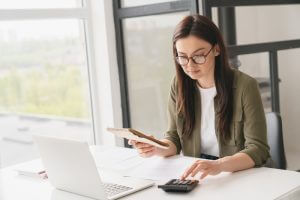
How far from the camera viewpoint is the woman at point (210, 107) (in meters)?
1.83

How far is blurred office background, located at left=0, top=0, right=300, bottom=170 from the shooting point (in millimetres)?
2814

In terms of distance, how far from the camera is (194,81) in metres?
2.07

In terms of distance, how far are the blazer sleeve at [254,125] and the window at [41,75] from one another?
5.12 ft

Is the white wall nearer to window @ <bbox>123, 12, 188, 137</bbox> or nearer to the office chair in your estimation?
window @ <bbox>123, 12, 188, 137</bbox>

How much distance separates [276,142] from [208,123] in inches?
12.7

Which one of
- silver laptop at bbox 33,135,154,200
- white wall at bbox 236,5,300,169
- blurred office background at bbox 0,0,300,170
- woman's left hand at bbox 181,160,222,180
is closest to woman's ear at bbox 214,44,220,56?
woman's left hand at bbox 181,160,222,180

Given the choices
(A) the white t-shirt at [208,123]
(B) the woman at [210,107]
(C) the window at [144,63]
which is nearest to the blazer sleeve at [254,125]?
(B) the woman at [210,107]

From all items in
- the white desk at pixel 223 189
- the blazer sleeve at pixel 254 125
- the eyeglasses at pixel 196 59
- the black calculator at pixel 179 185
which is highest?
the eyeglasses at pixel 196 59

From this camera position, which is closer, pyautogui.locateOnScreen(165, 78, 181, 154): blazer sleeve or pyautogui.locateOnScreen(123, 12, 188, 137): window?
pyautogui.locateOnScreen(165, 78, 181, 154): blazer sleeve

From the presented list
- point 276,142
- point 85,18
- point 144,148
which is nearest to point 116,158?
point 144,148

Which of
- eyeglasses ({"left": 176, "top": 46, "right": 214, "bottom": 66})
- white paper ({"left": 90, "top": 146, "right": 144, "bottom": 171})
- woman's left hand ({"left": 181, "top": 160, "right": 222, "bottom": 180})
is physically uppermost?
eyeglasses ({"left": 176, "top": 46, "right": 214, "bottom": 66})

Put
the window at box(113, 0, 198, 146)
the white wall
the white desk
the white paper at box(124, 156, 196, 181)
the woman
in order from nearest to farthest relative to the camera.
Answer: the white desk, the white paper at box(124, 156, 196, 181), the woman, the window at box(113, 0, 198, 146), the white wall

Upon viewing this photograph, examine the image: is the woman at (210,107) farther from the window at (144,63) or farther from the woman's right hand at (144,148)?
the window at (144,63)

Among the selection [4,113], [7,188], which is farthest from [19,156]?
[7,188]
